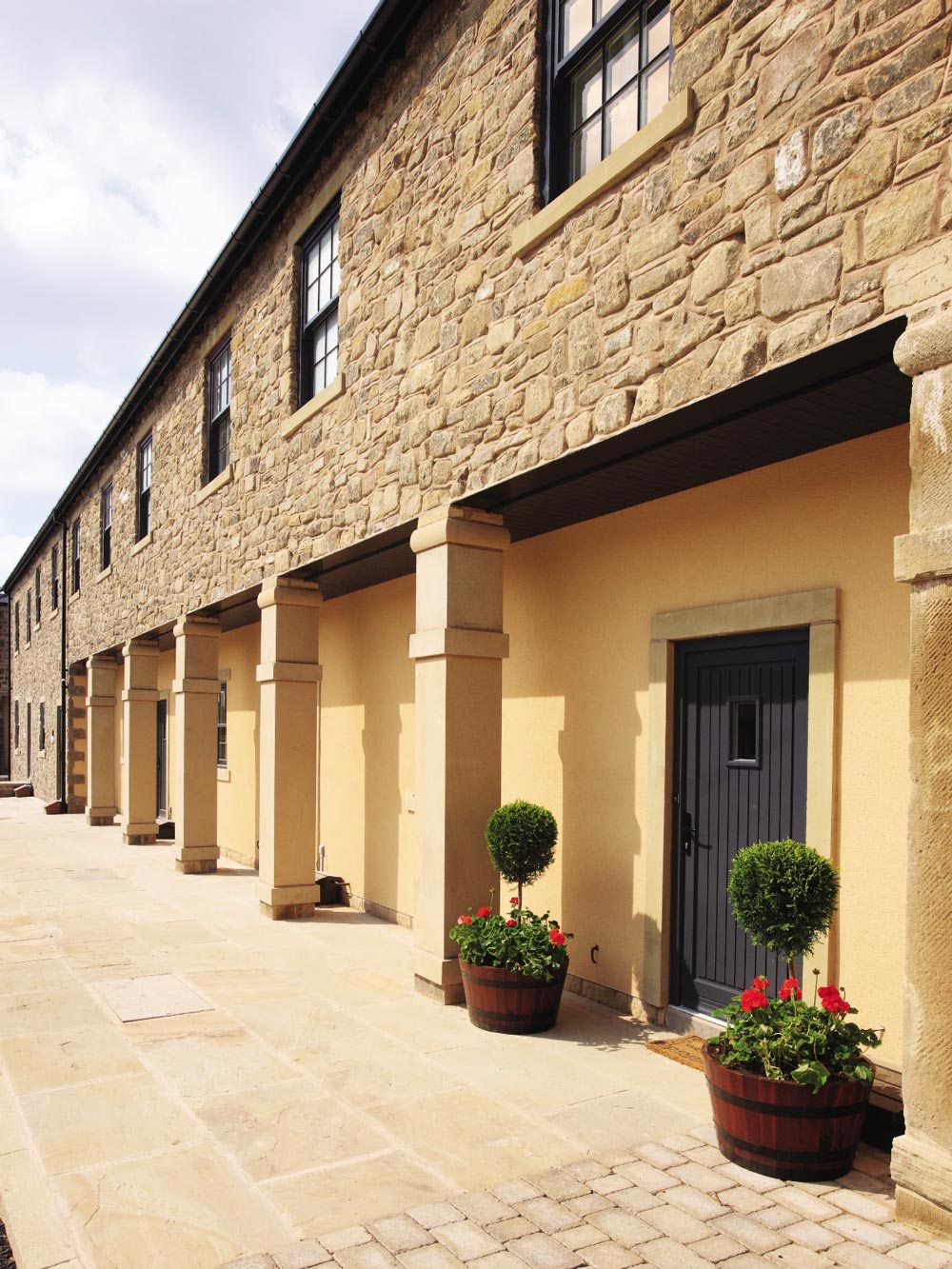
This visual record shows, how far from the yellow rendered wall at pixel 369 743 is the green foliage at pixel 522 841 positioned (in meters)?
3.01

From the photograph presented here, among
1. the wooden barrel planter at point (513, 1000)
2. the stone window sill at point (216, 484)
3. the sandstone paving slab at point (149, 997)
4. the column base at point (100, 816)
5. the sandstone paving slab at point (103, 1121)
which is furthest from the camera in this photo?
the column base at point (100, 816)

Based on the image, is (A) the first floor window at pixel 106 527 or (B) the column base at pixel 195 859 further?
(A) the first floor window at pixel 106 527

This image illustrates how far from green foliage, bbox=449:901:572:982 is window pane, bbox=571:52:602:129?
4.32 meters

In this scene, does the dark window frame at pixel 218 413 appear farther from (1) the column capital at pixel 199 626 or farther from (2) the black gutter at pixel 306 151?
(1) the column capital at pixel 199 626

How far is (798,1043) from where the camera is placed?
3885mm

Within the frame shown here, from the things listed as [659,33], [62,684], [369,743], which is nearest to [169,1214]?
[659,33]

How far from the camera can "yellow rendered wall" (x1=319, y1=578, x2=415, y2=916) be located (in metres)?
9.12

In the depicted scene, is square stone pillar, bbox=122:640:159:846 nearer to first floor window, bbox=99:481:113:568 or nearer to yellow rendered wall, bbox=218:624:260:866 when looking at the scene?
yellow rendered wall, bbox=218:624:260:866

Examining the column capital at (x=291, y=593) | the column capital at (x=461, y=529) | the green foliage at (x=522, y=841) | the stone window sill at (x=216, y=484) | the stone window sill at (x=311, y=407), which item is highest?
the stone window sill at (x=311, y=407)

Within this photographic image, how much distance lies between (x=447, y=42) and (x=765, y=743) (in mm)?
4707

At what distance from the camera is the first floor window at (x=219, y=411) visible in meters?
11.6

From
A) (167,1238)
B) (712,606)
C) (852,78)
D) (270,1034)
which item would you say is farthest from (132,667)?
(852,78)

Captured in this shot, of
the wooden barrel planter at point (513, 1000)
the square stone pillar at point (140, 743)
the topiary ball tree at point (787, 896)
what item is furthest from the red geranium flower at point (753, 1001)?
the square stone pillar at point (140, 743)

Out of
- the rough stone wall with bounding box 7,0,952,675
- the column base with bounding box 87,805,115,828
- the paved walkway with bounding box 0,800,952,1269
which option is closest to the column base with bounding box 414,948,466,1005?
the paved walkway with bounding box 0,800,952,1269
